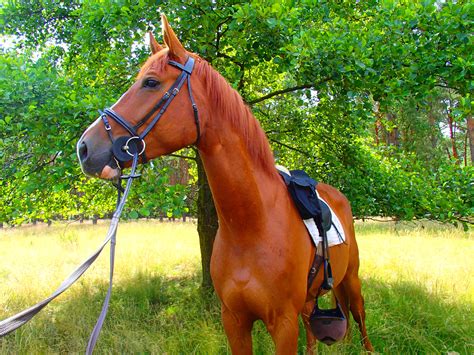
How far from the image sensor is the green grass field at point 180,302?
12.3 ft

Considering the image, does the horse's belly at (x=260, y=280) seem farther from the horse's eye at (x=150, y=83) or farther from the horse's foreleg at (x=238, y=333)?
the horse's eye at (x=150, y=83)

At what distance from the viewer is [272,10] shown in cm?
337

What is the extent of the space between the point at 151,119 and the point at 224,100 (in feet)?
1.49

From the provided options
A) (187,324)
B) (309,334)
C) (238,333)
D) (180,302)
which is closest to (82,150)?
(238,333)

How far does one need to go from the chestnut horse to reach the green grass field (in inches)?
57.8

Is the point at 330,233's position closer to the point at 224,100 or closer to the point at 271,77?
the point at 224,100

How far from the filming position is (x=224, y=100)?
2082 millimetres

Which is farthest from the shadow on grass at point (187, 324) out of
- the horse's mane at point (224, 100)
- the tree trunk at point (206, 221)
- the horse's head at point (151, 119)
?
the horse's head at point (151, 119)

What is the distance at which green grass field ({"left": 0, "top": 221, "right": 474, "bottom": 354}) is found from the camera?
374 cm

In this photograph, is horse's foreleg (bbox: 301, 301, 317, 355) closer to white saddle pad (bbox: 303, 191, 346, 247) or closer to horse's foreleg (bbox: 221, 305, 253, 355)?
white saddle pad (bbox: 303, 191, 346, 247)

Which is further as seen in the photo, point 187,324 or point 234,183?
point 187,324

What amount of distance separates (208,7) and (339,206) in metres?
2.61

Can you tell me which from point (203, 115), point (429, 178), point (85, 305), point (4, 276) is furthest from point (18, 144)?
point (429, 178)

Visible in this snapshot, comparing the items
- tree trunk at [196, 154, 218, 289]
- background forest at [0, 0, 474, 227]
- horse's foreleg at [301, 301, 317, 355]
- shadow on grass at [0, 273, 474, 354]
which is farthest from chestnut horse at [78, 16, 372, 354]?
tree trunk at [196, 154, 218, 289]
